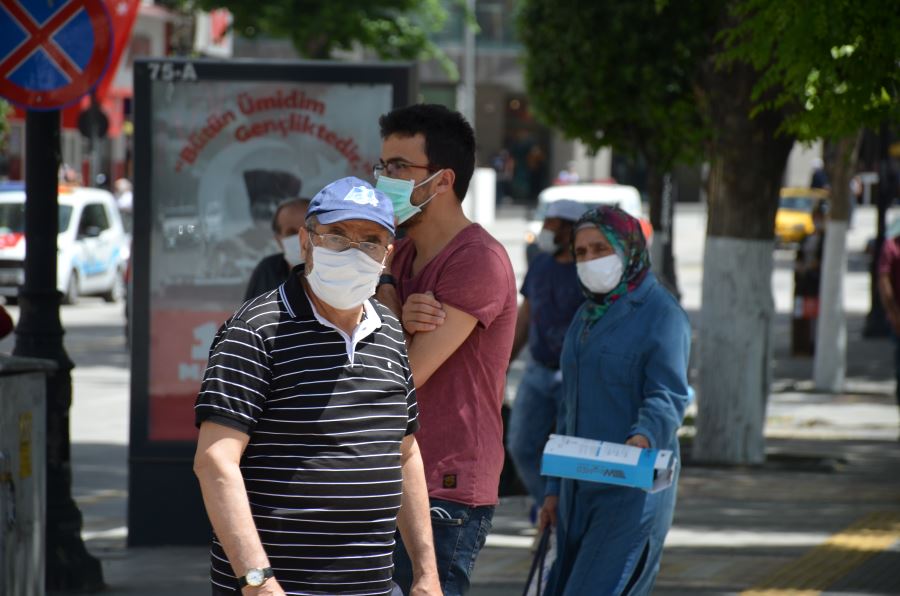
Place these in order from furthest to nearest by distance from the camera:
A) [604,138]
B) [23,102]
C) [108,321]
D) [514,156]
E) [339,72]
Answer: [514,156] → [108,321] → [604,138] → [339,72] → [23,102]

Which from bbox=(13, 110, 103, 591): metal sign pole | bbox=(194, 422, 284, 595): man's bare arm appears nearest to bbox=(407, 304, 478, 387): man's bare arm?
bbox=(194, 422, 284, 595): man's bare arm

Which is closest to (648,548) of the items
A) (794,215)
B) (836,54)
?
(836,54)

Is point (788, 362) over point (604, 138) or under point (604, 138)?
under

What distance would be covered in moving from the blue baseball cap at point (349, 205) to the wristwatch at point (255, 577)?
768 millimetres

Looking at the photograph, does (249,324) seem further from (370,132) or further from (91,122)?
(91,122)

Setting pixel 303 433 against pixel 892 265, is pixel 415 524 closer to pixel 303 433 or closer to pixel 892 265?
pixel 303 433

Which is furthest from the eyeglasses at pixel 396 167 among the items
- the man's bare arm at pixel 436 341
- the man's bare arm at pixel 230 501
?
the man's bare arm at pixel 230 501

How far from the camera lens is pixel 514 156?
184ft

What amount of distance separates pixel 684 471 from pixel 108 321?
43.8 feet

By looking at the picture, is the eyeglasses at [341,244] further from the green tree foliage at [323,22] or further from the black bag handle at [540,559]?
the green tree foliage at [323,22]

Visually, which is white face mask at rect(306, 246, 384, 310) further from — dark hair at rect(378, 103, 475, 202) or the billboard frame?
the billboard frame

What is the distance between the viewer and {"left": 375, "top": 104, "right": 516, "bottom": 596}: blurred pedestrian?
418cm

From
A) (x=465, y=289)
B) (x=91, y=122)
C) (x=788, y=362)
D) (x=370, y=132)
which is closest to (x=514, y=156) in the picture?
(x=91, y=122)

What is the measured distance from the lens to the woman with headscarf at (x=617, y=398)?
17.9 ft
